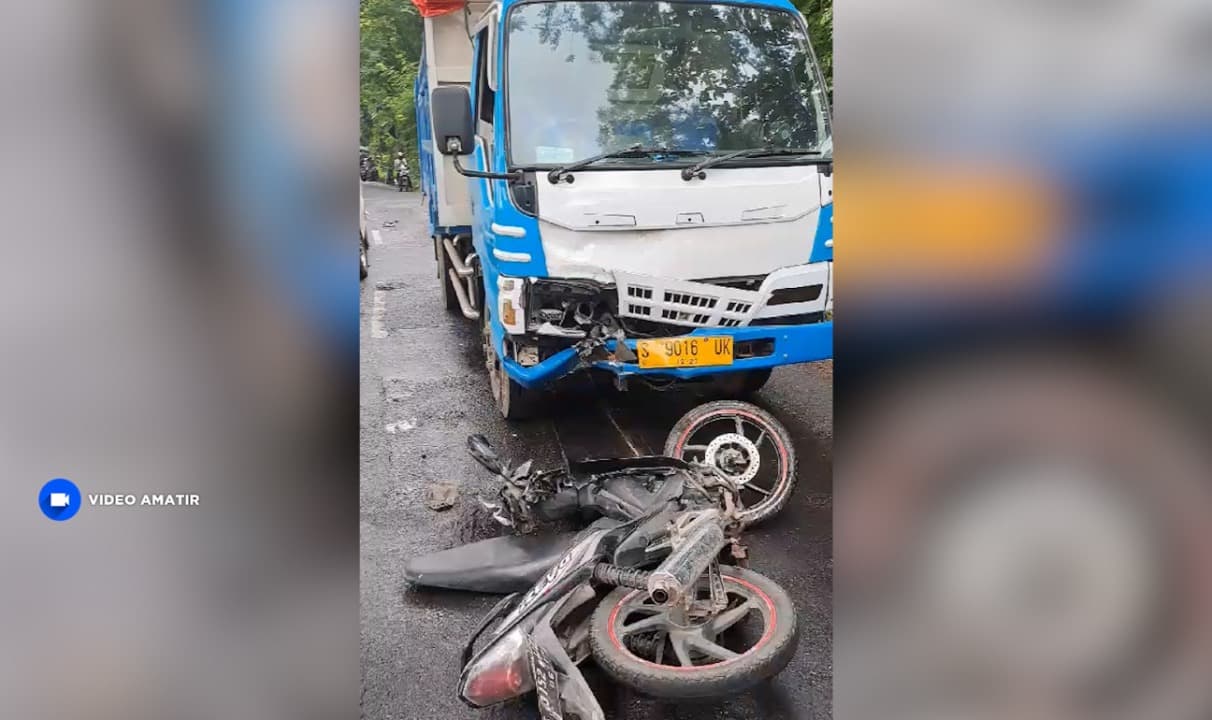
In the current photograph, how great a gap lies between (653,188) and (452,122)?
42.9 inches

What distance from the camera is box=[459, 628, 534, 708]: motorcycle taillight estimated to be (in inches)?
97.8

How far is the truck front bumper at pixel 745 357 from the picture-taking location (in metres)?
4.27

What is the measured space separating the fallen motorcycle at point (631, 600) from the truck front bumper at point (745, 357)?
2.57ft

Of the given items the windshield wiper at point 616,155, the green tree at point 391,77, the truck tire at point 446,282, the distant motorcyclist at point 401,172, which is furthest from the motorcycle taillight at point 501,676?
the distant motorcyclist at point 401,172

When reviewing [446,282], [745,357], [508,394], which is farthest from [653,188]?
[446,282]

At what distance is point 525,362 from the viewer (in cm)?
446

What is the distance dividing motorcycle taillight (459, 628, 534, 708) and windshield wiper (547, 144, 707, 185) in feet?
7.65

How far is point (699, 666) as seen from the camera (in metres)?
2.56
